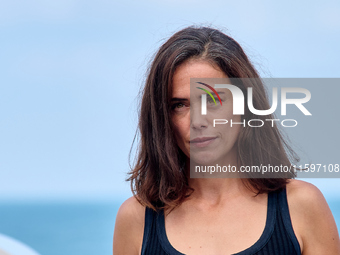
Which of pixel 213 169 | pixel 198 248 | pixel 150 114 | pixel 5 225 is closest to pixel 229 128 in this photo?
pixel 213 169

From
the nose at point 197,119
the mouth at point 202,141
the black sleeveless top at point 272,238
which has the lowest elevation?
the black sleeveless top at point 272,238

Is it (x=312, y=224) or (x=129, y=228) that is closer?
(x=312, y=224)

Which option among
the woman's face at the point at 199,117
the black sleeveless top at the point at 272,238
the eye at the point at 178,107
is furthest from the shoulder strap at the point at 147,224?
the eye at the point at 178,107

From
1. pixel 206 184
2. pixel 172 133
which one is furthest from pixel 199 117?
pixel 206 184

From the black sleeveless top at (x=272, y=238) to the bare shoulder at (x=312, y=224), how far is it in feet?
0.07

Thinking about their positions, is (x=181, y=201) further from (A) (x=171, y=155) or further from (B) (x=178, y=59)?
(B) (x=178, y=59)

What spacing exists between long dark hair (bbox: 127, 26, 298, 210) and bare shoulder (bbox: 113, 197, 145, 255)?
0.04 metres

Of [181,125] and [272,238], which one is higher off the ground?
[181,125]

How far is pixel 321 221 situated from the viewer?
1.44 m

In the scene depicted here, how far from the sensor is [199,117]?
1468 mm

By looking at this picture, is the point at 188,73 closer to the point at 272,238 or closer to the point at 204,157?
the point at 204,157

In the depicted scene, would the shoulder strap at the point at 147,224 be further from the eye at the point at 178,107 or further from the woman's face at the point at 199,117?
the eye at the point at 178,107

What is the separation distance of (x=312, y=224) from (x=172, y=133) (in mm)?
489

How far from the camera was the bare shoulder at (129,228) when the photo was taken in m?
1.59
